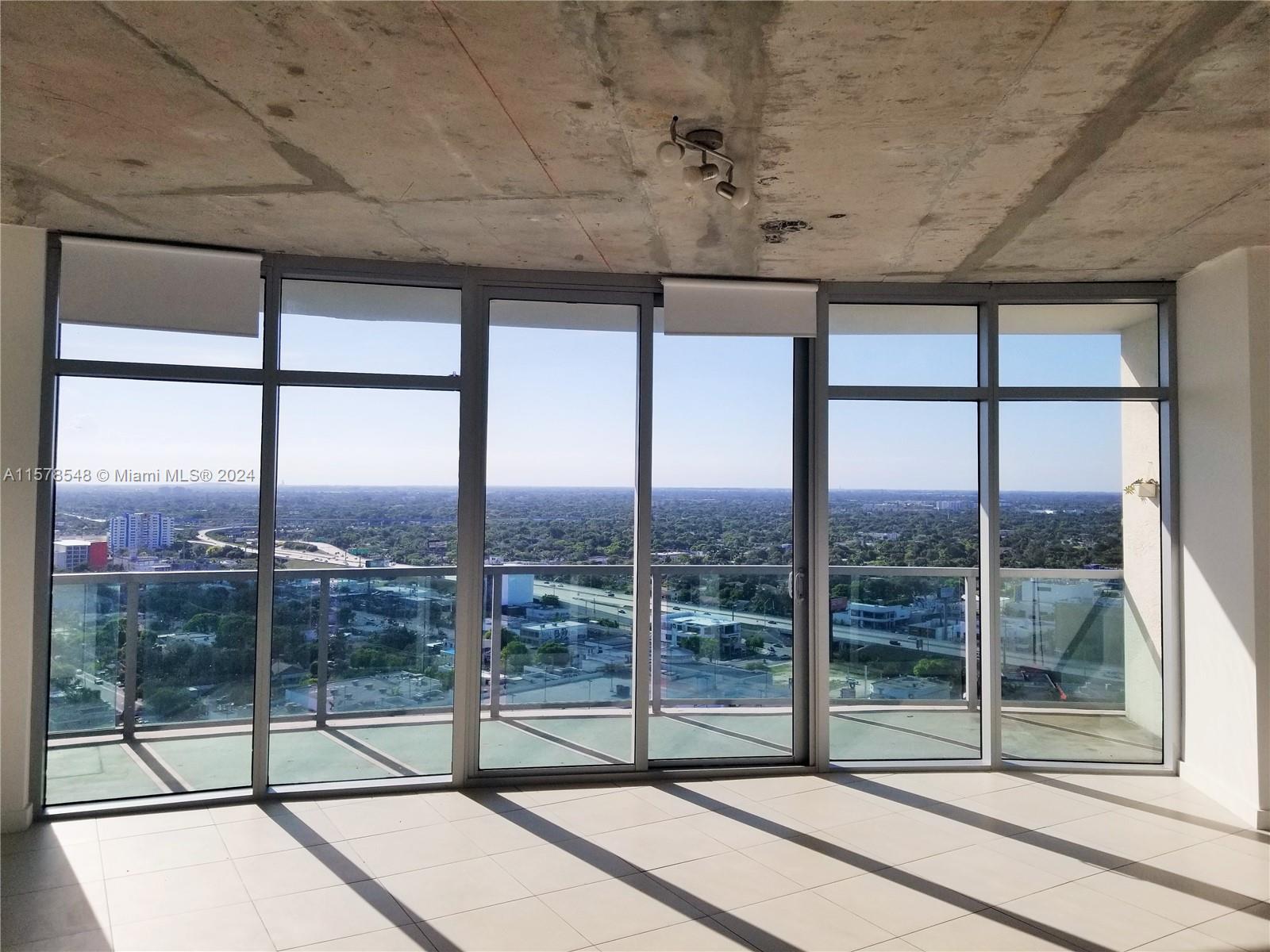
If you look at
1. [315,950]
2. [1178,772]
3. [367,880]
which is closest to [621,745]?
[367,880]

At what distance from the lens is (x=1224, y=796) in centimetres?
448

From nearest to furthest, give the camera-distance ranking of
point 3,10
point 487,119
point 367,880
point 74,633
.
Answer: point 3,10, point 487,119, point 367,880, point 74,633

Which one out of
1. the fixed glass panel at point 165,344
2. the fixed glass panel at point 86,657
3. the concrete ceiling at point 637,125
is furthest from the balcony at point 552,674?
the concrete ceiling at point 637,125

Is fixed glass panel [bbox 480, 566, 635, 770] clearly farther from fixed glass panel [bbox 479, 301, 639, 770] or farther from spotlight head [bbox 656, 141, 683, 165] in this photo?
spotlight head [bbox 656, 141, 683, 165]

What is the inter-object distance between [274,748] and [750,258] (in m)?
3.60

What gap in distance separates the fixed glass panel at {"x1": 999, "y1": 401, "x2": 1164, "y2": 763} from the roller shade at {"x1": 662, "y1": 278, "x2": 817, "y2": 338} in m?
1.38

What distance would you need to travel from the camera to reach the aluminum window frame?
452cm

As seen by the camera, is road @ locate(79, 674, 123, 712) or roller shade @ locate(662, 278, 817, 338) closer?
road @ locate(79, 674, 123, 712)

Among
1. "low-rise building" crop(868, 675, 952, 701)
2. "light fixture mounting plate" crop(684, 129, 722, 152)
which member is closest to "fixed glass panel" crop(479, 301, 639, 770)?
"low-rise building" crop(868, 675, 952, 701)

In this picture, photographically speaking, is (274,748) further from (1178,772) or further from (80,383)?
(1178,772)

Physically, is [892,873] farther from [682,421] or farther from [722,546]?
[682,421]

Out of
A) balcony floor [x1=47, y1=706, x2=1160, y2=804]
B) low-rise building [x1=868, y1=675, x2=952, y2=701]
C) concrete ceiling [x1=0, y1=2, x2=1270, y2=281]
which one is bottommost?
balcony floor [x1=47, y1=706, x2=1160, y2=804]

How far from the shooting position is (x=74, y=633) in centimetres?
427

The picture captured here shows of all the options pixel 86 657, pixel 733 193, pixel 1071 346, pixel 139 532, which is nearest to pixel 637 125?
pixel 733 193
